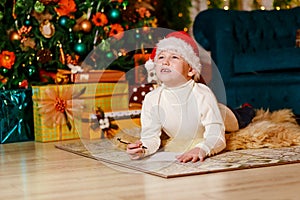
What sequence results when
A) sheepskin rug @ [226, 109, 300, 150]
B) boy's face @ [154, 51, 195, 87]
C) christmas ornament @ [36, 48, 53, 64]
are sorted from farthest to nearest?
christmas ornament @ [36, 48, 53, 64], sheepskin rug @ [226, 109, 300, 150], boy's face @ [154, 51, 195, 87]

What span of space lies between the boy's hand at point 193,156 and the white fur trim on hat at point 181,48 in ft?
1.24

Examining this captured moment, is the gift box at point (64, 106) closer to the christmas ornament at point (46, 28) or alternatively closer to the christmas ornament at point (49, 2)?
the christmas ornament at point (46, 28)

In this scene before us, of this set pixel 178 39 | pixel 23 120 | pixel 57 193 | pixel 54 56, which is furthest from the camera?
pixel 54 56

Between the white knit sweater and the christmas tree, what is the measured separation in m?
1.36

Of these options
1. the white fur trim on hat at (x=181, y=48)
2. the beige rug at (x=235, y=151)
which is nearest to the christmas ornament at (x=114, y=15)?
the beige rug at (x=235, y=151)

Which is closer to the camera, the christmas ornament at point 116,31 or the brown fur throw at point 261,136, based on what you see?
the brown fur throw at point 261,136

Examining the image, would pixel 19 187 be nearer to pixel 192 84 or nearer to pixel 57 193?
pixel 57 193

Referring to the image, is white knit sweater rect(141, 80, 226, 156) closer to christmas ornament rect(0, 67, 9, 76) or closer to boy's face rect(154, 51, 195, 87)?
boy's face rect(154, 51, 195, 87)

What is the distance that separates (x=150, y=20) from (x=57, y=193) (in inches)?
100

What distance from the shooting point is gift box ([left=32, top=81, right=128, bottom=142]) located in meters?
3.66

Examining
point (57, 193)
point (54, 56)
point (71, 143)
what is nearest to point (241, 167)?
point (57, 193)

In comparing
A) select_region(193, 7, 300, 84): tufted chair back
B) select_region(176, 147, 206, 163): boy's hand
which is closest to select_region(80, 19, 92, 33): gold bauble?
select_region(193, 7, 300, 84): tufted chair back

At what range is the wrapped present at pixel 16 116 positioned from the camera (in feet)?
12.3

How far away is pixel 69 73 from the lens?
392 cm
